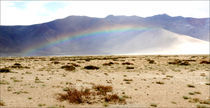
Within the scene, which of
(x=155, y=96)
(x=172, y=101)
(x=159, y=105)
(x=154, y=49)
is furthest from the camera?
(x=154, y=49)

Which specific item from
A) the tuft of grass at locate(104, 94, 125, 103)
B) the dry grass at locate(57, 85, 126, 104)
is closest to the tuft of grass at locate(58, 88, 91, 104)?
the dry grass at locate(57, 85, 126, 104)

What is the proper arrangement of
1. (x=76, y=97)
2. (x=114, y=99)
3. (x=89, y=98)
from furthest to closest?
(x=89, y=98) → (x=114, y=99) → (x=76, y=97)

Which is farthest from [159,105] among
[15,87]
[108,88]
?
[15,87]

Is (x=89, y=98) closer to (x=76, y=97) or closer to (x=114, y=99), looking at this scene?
(x=76, y=97)

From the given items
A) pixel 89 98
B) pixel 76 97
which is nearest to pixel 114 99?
pixel 89 98

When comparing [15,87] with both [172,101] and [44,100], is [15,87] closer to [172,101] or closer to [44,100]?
[44,100]

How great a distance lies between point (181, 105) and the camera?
12.8 meters

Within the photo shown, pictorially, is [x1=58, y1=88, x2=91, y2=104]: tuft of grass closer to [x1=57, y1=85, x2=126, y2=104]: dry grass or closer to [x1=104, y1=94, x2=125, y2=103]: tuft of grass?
[x1=57, y1=85, x2=126, y2=104]: dry grass

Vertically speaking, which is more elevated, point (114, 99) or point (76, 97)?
point (76, 97)

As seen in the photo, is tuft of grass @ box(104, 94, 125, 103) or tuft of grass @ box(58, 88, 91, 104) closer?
tuft of grass @ box(58, 88, 91, 104)

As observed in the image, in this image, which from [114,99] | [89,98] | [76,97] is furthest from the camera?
[89,98]

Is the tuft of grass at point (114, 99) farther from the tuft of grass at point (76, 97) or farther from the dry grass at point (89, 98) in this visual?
the tuft of grass at point (76, 97)

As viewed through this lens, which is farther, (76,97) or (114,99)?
(114,99)

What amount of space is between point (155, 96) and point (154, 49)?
7073 inches
